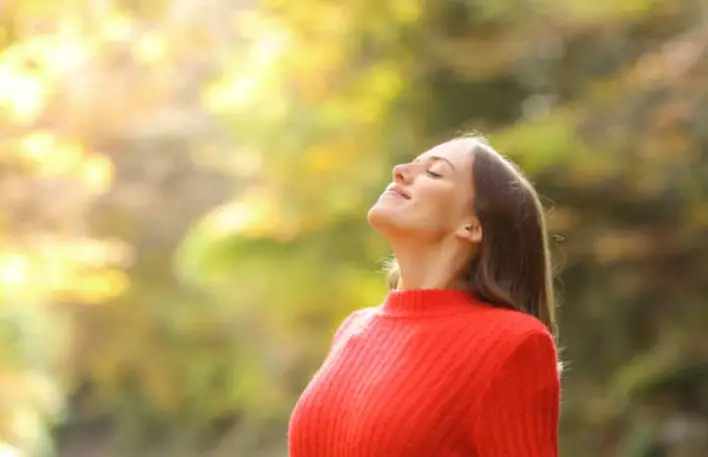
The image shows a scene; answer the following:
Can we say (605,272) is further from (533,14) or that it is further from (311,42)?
(311,42)

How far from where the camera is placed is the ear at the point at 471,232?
946 mm

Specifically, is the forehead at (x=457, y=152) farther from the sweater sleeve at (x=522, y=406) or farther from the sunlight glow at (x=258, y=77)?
the sunlight glow at (x=258, y=77)

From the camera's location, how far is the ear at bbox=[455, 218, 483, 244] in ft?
3.10

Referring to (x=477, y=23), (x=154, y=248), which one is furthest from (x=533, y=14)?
(x=154, y=248)

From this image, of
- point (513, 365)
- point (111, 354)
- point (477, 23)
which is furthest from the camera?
point (111, 354)

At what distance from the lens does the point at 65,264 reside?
124 inches

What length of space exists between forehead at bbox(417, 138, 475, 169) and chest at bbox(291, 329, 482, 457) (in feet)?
0.58

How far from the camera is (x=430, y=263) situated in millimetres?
976

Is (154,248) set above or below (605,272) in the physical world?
above

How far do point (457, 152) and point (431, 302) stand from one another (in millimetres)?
156

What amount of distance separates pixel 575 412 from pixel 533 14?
1.29 m

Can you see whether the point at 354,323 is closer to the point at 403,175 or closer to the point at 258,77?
the point at 403,175

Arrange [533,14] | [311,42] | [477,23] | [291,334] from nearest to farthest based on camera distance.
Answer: [533,14]
[477,23]
[311,42]
[291,334]

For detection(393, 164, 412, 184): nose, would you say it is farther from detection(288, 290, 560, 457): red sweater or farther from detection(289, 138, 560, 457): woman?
detection(288, 290, 560, 457): red sweater
